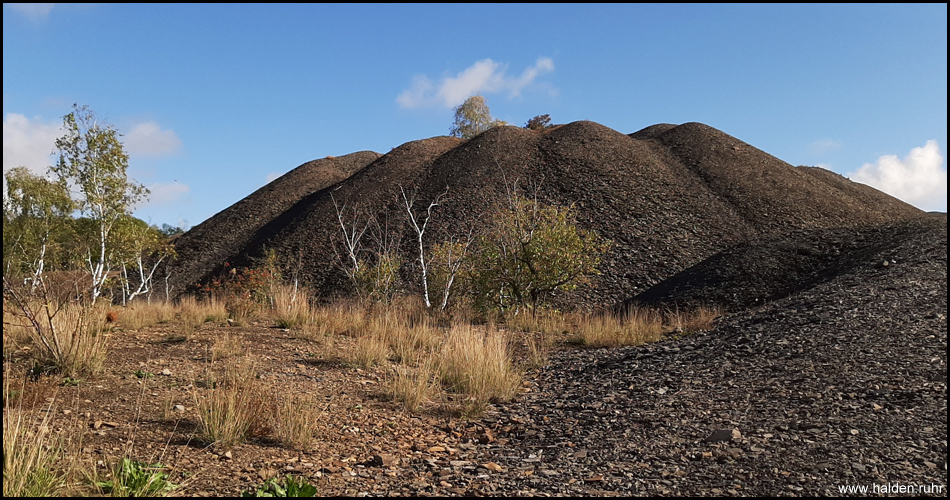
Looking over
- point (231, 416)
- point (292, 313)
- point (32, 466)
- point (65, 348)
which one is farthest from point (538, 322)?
point (32, 466)

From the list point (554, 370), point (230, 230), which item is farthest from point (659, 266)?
point (230, 230)

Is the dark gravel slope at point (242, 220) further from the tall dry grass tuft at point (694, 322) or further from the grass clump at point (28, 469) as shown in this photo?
the grass clump at point (28, 469)

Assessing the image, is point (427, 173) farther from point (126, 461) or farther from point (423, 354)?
point (126, 461)

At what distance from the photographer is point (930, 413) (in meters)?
4.41

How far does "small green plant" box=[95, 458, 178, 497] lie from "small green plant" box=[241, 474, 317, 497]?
0.47 meters

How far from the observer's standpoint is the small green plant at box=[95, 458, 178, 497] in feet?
10.5

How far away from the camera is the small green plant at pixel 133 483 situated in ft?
10.5

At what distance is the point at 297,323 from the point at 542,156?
22.8m

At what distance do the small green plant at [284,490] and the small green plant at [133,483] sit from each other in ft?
1.53

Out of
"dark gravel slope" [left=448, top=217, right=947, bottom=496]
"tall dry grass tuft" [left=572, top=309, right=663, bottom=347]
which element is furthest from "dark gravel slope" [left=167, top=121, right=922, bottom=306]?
"dark gravel slope" [left=448, top=217, right=947, bottom=496]

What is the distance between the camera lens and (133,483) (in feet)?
10.7

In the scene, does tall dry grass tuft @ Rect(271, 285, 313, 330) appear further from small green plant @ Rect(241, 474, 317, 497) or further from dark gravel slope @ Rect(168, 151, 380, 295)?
dark gravel slope @ Rect(168, 151, 380, 295)

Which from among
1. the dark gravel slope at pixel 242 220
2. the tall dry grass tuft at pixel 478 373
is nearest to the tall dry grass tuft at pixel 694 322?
the tall dry grass tuft at pixel 478 373

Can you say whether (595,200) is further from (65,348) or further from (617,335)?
(65,348)
